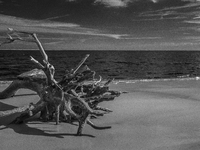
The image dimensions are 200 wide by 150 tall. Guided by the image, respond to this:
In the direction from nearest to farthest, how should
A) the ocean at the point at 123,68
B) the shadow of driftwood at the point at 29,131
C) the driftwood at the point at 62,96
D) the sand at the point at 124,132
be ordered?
1. the sand at the point at 124,132
2. the shadow of driftwood at the point at 29,131
3. the driftwood at the point at 62,96
4. the ocean at the point at 123,68

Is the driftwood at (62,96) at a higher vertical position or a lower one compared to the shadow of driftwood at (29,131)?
higher

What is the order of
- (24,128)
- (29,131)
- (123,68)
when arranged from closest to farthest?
(29,131) → (24,128) → (123,68)

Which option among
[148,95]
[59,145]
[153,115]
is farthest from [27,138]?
[148,95]

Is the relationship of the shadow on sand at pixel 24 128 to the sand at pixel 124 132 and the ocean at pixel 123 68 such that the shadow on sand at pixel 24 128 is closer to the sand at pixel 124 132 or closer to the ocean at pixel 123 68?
the sand at pixel 124 132

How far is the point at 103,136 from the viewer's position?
4496 millimetres

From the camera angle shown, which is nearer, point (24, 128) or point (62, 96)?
point (62, 96)

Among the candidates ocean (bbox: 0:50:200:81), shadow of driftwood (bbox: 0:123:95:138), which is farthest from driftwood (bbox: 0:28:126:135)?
ocean (bbox: 0:50:200:81)

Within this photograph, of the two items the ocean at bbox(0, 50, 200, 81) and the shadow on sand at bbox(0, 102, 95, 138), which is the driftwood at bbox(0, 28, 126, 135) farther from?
the ocean at bbox(0, 50, 200, 81)

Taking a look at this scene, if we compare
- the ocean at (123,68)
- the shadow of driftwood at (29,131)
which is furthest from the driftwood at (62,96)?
the ocean at (123,68)

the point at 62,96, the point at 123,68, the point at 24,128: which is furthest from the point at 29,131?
the point at 123,68

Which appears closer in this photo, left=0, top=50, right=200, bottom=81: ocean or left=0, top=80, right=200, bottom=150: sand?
left=0, top=80, right=200, bottom=150: sand

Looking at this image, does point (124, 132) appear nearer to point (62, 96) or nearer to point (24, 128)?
point (62, 96)

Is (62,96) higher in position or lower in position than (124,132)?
higher

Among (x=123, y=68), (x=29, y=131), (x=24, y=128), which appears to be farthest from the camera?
(x=123, y=68)
